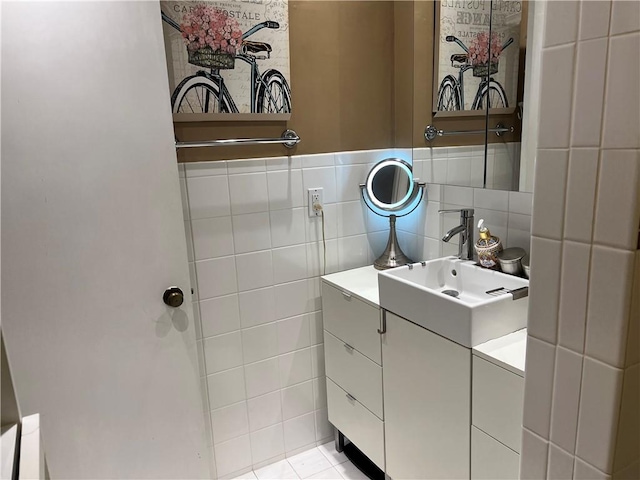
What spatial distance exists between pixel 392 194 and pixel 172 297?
3.52 feet

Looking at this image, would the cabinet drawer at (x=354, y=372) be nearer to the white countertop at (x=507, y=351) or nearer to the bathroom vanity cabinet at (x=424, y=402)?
the bathroom vanity cabinet at (x=424, y=402)

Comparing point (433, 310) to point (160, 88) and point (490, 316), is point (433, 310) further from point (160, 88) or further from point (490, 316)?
point (160, 88)

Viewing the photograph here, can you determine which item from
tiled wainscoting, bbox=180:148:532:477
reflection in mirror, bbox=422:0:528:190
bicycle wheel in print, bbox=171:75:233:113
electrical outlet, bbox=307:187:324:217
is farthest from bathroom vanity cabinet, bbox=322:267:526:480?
bicycle wheel in print, bbox=171:75:233:113

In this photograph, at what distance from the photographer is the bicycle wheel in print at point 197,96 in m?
1.66

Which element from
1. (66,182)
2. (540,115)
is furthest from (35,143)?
(540,115)

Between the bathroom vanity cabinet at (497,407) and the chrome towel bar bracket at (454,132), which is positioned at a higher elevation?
the chrome towel bar bracket at (454,132)

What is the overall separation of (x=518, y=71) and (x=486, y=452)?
1.29m

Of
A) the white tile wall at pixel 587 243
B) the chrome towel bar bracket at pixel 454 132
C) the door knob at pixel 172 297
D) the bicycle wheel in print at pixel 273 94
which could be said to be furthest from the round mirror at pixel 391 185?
the white tile wall at pixel 587 243

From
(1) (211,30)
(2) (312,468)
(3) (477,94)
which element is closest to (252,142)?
(1) (211,30)

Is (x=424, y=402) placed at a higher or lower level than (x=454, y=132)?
lower

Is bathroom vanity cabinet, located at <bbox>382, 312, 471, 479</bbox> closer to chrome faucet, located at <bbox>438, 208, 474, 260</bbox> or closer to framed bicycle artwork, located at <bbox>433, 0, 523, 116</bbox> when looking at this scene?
chrome faucet, located at <bbox>438, 208, 474, 260</bbox>

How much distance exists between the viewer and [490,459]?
1.34 m

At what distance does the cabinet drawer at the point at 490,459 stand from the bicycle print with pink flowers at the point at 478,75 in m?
1.17

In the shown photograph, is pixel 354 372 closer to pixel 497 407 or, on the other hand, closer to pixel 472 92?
pixel 497 407
